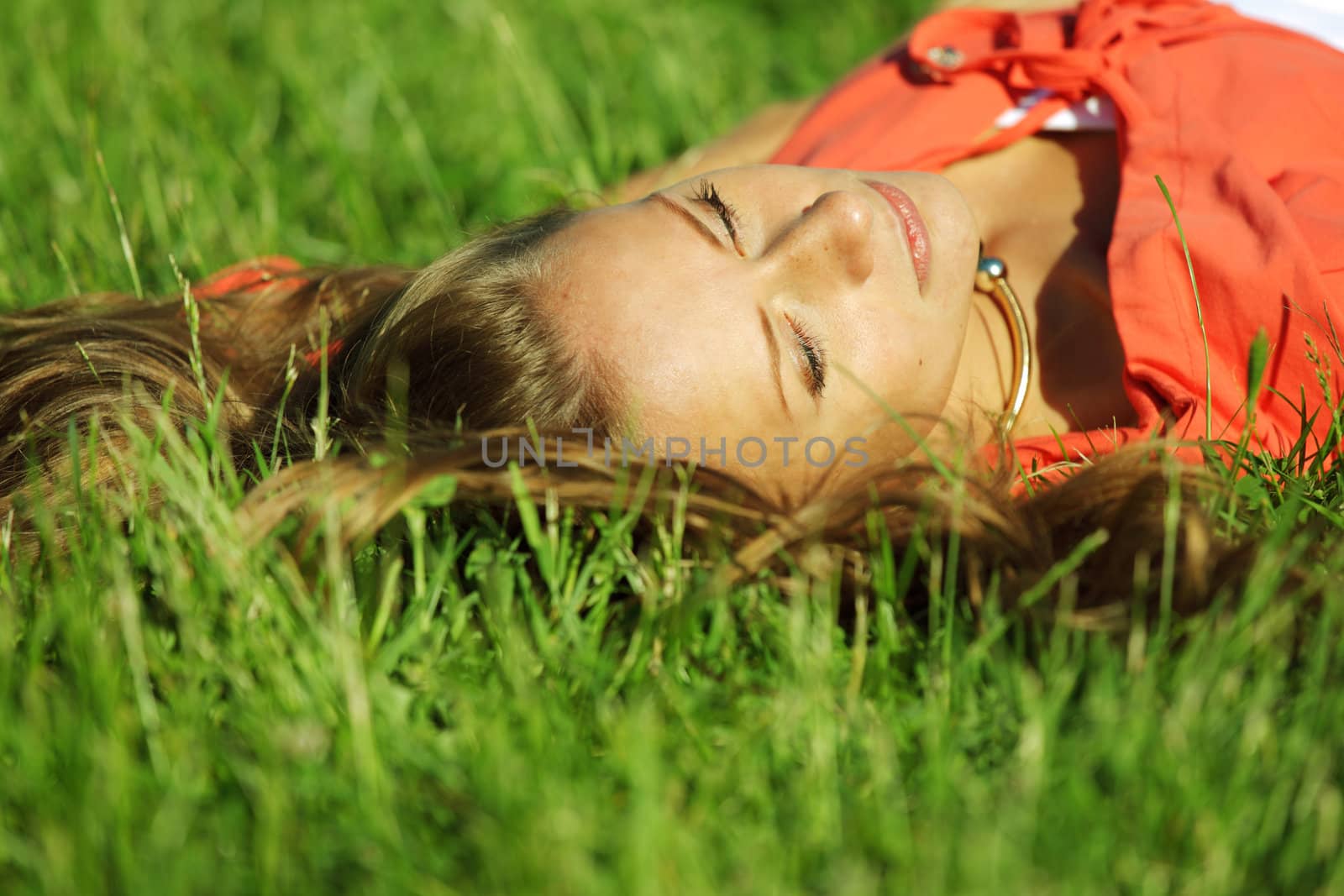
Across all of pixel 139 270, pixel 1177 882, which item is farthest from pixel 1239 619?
pixel 139 270

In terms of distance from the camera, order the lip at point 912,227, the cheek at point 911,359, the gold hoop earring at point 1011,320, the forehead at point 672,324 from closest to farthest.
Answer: the forehead at point 672,324
the cheek at point 911,359
the lip at point 912,227
the gold hoop earring at point 1011,320

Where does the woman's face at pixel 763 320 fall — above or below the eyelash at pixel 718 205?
below

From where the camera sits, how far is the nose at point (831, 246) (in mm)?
2045

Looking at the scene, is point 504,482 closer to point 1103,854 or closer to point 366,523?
point 366,523

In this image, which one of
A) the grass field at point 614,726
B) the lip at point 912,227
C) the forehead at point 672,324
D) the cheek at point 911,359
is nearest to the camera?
the grass field at point 614,726

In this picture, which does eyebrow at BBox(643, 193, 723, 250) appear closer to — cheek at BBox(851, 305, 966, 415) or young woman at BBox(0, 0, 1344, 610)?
young woman at BBox(0, 0, 1344, 610)

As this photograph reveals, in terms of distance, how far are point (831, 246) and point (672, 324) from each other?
325 mm

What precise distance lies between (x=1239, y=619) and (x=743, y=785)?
63 centimetres

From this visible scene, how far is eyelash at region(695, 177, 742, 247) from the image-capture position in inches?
82.7

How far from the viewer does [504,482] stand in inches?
65.9

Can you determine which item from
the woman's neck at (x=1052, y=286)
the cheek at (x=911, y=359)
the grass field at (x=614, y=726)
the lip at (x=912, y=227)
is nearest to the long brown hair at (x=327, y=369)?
the grass field at (x=614, y=726)

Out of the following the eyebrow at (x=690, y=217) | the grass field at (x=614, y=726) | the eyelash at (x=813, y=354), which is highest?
the eyebrow at (x=690, y=217)

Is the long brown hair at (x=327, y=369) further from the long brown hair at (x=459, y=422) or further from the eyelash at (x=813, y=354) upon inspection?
the eyelash at (x=813, y=354)

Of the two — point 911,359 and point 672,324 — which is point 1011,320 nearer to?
point 911,359
